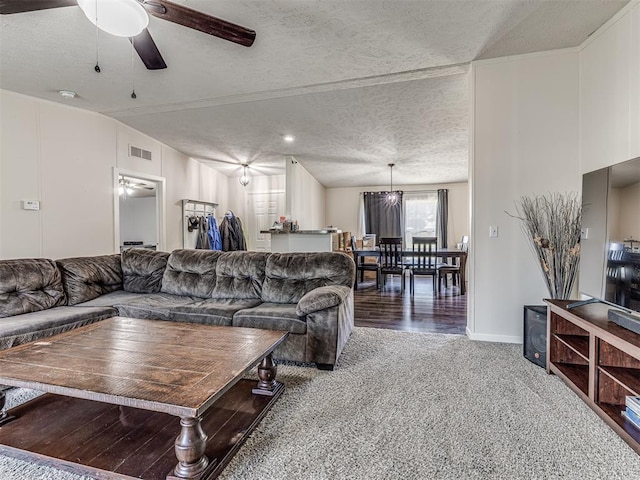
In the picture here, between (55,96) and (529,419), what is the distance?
534 centimetres

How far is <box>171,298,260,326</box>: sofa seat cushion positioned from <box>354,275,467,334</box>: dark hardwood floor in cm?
149

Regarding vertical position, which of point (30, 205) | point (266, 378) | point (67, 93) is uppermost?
point (67, 93)

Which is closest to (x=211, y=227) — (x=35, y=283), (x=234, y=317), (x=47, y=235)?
(x=47, y=235)

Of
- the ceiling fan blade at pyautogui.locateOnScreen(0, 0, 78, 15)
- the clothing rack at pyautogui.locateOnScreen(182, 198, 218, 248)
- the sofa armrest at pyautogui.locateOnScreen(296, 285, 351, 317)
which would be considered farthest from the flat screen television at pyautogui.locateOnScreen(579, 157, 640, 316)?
the clothing rack at pyautogui.locateOnScreen(182, 198, 218, 248)

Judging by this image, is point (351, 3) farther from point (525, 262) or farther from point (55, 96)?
point (55, 96)

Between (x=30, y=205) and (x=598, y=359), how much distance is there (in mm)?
5288

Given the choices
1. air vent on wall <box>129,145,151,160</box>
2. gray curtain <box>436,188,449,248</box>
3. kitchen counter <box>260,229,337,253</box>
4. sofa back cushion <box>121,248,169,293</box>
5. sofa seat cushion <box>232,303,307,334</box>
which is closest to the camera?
sofa seat cushion <box>232,303,307,334</box>

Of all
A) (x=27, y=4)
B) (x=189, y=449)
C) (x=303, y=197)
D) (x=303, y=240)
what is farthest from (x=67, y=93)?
(x=189, y=449)

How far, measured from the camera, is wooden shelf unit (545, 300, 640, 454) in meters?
1.57

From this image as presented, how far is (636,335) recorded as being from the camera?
1.62 m

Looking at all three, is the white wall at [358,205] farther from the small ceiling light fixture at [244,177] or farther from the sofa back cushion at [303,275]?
the sofa back cushion at [303,275]

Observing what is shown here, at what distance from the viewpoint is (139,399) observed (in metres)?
1.17

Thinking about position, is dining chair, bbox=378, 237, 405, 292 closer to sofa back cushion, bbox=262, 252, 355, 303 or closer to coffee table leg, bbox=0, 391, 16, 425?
sofa back cushion, bbox=262, 252, 355, 303

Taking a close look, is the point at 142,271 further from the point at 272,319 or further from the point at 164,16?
the point at 164,16
